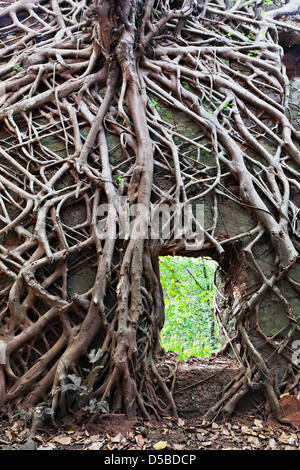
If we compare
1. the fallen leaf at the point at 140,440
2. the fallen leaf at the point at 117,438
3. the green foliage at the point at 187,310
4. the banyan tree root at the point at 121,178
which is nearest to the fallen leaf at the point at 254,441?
the banyan tree root at the point at 121,178

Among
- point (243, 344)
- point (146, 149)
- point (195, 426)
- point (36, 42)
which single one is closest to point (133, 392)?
point (195, 426)

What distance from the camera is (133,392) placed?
117 inches

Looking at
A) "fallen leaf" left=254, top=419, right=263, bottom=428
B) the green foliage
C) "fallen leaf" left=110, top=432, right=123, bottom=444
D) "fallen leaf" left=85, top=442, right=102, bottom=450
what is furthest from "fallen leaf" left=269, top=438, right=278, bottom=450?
the green foliage

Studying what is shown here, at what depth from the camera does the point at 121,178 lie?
3707mm

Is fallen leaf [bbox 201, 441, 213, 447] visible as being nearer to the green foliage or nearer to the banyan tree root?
the banyan tree root

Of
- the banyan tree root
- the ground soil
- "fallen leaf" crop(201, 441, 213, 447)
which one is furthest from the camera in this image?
the banyan tree root

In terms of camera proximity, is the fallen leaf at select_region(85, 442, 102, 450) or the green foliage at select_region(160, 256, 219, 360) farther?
the green foliage at select_region(160, 256, 219, 360)

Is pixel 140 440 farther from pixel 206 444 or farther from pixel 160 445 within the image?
pixel 206 444

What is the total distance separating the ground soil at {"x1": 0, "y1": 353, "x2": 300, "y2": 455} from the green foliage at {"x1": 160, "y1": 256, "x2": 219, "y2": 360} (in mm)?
4444

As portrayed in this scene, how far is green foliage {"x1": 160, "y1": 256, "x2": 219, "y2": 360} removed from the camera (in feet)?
27.1

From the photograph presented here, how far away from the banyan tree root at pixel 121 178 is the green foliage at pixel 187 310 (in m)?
4.13

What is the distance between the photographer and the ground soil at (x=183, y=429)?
8.21ft

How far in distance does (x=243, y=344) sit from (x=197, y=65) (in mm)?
3403

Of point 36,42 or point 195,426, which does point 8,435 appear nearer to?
point 195,426
